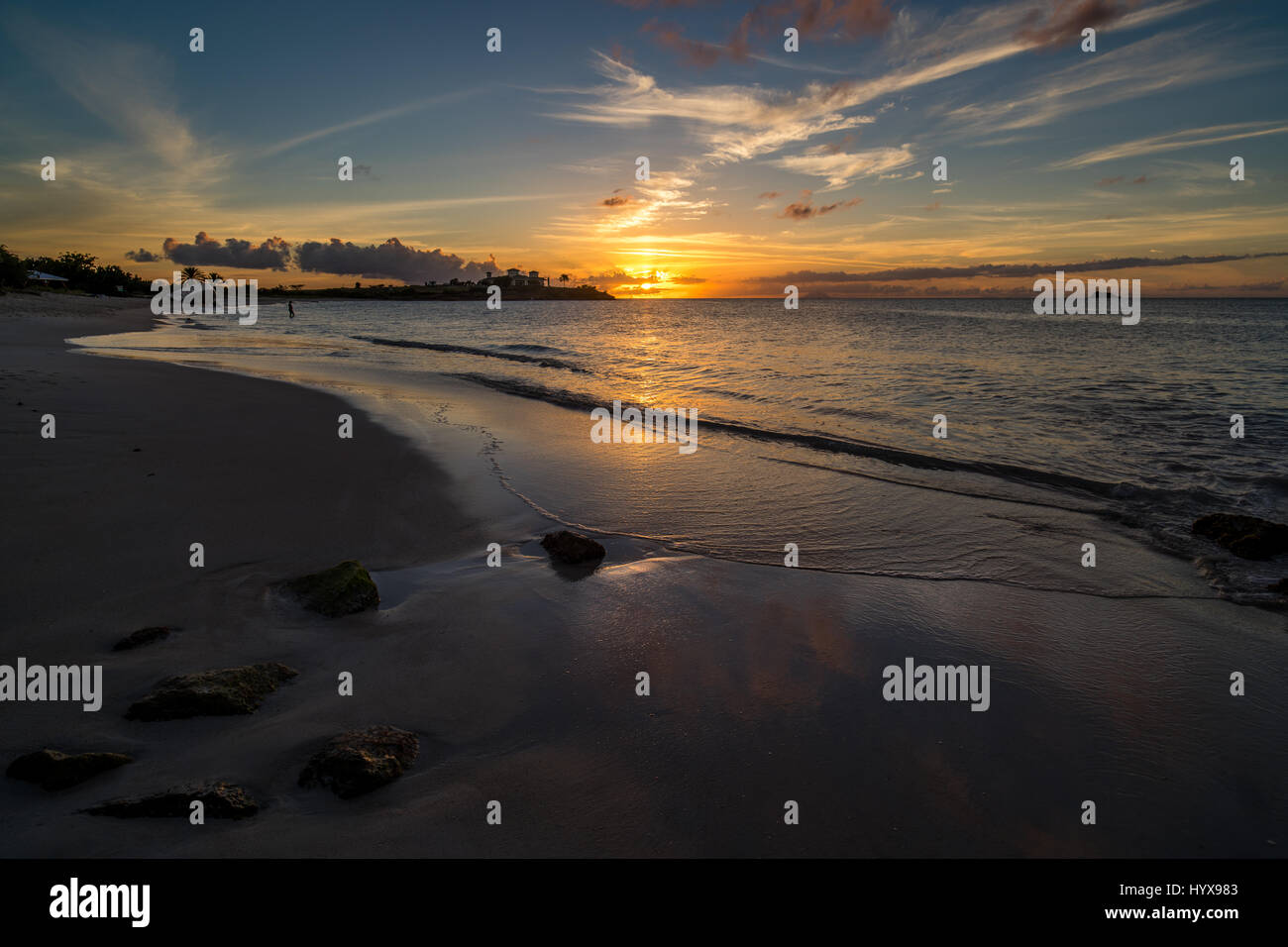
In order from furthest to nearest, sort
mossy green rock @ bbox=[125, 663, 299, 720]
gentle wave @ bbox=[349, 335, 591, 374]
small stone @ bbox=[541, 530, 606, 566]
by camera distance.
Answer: gentle wave @ bbox=[349, 335, 591, 374], small stone @ bbox=[541, 530, 606, 566], mossy green rock @ bbox=[125, 663, 299, 720]

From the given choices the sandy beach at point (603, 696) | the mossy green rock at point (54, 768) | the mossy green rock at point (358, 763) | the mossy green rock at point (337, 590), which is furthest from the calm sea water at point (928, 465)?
the mossy green rock at point (54, 768)

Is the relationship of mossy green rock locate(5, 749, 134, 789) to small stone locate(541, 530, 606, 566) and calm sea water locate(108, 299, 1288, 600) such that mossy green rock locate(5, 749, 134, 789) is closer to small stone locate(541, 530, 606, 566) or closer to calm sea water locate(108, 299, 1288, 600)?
small stone locate(541, 530, 606, 566)

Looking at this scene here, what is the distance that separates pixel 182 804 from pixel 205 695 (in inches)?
41.7

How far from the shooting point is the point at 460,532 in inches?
332

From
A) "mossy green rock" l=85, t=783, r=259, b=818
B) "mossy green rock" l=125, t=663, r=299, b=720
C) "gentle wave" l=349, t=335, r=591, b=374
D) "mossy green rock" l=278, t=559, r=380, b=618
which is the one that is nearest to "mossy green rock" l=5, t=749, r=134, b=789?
"mossy green rock" l=85, t=783, r=259, b=818

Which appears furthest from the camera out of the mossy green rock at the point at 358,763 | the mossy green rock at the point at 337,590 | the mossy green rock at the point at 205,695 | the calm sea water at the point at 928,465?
the calm sea water at the point at 928,465

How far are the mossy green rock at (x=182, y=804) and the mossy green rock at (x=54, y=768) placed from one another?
34 centimetres

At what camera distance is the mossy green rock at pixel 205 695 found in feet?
13.8

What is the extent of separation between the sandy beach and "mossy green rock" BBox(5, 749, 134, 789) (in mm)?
59

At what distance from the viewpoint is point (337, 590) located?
5.99 metres

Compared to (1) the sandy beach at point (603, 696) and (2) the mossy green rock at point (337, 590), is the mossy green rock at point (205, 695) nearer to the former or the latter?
(1) the sandy beach at point (603, 696)

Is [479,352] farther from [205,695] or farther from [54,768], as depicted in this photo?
[54,768]

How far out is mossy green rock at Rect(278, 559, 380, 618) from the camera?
19.4 feet
